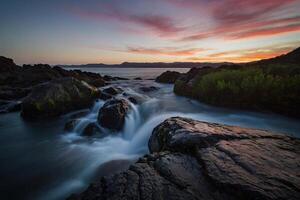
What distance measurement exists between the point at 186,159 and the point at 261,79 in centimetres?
940

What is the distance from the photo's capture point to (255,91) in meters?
10.5

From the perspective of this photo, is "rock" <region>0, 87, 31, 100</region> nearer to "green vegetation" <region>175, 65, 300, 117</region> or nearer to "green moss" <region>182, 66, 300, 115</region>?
"green vegetation" <region>175, 65, 300, 117</region>

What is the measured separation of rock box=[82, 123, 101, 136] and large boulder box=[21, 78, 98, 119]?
3.79 meters

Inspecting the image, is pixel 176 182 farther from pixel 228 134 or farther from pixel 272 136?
pixel 272 136

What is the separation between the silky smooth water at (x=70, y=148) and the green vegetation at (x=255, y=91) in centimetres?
73

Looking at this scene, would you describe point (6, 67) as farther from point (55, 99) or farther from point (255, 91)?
point (255, 91)

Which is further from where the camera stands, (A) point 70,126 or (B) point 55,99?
(B) point 55,99

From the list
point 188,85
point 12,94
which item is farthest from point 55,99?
point 188,85

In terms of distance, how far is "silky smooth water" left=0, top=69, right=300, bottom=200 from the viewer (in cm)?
548

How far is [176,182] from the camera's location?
281 cm

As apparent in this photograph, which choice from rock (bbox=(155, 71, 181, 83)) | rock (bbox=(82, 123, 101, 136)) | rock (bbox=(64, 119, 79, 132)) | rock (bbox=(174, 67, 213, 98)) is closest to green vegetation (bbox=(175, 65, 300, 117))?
rock (bbox=(174, 67, 213, 98))

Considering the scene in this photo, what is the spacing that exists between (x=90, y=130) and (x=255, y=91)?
9.68 m

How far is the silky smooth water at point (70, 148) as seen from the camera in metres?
5.48

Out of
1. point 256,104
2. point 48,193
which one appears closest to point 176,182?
point 48,193
